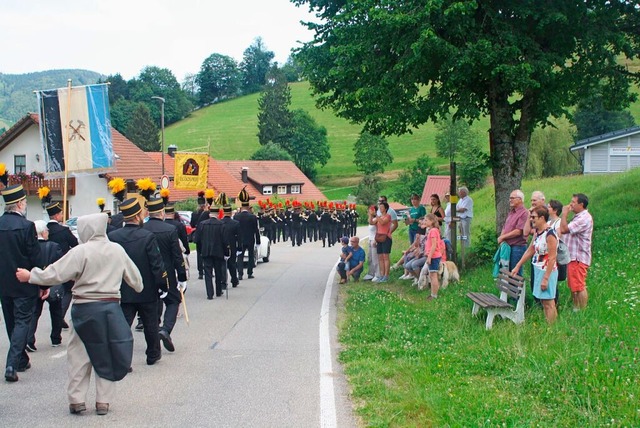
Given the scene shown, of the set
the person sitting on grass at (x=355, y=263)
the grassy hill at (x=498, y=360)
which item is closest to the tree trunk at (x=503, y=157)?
the grassy hill at (x=498, y=360)

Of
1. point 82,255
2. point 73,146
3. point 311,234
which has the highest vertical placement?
point 73,146

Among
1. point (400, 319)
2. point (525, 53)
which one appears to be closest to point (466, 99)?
point (525, 53)

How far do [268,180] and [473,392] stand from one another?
70475 millimetres

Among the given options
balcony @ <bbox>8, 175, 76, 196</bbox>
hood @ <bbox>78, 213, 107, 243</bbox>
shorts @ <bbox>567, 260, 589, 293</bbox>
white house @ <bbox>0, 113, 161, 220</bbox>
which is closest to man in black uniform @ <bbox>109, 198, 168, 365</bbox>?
hood @ <bbox>78, 213, 107, 243</bbox>

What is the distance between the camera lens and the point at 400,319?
10.9 meters

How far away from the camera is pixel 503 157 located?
15.5 meters

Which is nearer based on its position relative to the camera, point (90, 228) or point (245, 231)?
point (90, 228)

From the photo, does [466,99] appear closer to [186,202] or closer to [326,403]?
[326,403]

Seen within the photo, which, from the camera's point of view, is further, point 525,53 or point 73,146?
point 73,146

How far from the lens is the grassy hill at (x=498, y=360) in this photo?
20.4ft

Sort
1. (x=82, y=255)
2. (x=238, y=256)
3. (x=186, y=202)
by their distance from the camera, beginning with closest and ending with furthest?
(x=82, y=255) → (x=238, y=256) → (x=186, y=202)

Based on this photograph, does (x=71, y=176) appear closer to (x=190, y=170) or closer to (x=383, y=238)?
(x=190, y=170)

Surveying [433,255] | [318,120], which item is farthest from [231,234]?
[318,120]

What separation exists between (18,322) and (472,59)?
29.7ft
